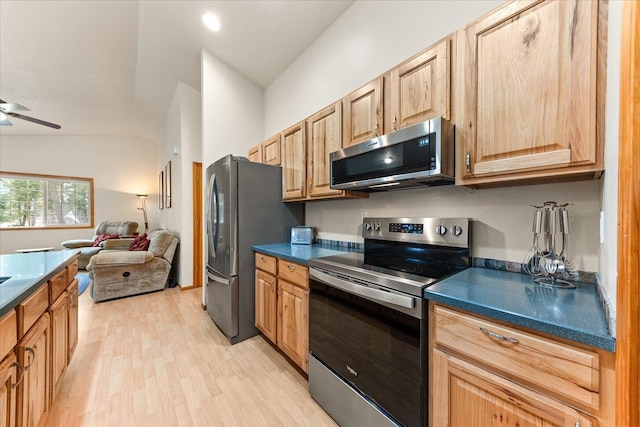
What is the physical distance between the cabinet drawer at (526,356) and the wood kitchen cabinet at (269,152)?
7.45 feet

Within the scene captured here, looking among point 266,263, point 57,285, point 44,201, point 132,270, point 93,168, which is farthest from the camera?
point 93,168

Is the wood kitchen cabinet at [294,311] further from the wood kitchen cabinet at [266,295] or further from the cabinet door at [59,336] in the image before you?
the cabinet door at [59,336]

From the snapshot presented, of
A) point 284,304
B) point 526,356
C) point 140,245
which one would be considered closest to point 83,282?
point 140,245

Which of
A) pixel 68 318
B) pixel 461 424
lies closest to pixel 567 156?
pixel 461 424

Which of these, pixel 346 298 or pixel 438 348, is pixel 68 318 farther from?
pixel 438 348

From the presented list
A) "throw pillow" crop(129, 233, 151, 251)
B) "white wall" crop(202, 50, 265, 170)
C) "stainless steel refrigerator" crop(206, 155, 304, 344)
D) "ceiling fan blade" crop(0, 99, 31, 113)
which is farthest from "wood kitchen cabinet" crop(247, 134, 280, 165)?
"throw pillow" crop(129, 233, 151, 251)

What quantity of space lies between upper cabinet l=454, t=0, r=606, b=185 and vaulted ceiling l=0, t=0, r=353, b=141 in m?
1.76

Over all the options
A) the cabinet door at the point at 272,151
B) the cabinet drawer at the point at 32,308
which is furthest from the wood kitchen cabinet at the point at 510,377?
the cabinet door at the point at 272,151

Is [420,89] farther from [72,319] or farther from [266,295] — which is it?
[72,319]

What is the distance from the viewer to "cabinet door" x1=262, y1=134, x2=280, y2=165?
2719 millimetres

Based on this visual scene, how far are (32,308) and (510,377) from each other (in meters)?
1.98

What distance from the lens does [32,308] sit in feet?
3.69

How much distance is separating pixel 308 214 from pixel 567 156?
2.15 m

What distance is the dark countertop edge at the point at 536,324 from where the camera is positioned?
620mm
